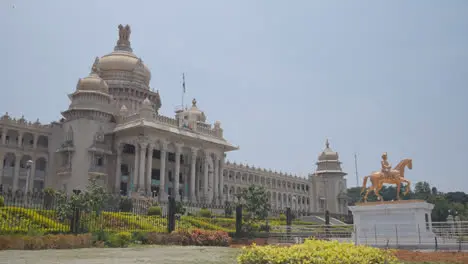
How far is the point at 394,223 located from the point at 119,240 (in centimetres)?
1653

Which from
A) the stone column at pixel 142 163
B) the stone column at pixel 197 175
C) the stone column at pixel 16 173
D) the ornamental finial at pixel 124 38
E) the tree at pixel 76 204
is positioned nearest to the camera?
the tree at pixel 76 204

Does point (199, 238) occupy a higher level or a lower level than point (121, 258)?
higher

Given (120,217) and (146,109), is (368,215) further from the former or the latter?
(146,109)

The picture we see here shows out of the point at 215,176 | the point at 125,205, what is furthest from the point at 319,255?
the point at 215,176

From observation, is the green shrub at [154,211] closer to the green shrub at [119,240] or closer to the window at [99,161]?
the green shrub at [119,240]

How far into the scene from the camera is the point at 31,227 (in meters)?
23.9

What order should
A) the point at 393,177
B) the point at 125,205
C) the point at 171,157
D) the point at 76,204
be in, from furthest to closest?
the point at 171,157
the point at 125,205
the point at 393,177
the point at 76,204

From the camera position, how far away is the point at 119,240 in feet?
76.5

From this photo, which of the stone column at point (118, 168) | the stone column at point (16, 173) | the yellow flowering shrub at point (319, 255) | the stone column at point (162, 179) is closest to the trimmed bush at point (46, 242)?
the yellow flowering shrub at point (319, 255)

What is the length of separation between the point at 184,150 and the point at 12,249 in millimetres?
35712

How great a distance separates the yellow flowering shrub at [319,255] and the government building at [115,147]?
128ft

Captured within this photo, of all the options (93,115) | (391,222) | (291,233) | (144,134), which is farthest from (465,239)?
(93,115)

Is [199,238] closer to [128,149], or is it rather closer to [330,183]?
[128,149]

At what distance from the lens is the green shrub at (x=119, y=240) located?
2306 cm
